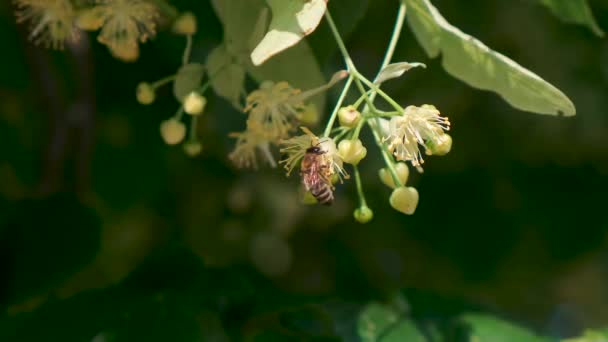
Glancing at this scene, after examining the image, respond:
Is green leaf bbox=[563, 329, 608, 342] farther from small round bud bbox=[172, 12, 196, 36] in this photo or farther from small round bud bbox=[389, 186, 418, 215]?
small round bud bbox=[172, 12, 196, 36]

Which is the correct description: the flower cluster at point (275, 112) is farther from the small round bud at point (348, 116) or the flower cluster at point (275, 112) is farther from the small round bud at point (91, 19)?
the small round bud at point (91, 19)

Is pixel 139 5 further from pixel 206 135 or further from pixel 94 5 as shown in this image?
pixel 206 135

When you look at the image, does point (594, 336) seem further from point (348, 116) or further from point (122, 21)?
point (122, 21)

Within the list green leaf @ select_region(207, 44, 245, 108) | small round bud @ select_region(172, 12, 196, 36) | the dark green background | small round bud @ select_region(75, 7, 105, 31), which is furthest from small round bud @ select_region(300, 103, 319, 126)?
the dark green background

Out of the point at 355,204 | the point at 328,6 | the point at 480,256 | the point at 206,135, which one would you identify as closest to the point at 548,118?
the point at 480,256

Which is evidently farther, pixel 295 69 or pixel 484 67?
pixel 295 69

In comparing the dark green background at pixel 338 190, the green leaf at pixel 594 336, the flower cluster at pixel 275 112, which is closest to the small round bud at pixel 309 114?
the flower cluster at pixel 275 112

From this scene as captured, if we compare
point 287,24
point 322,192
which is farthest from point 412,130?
point 287,24
